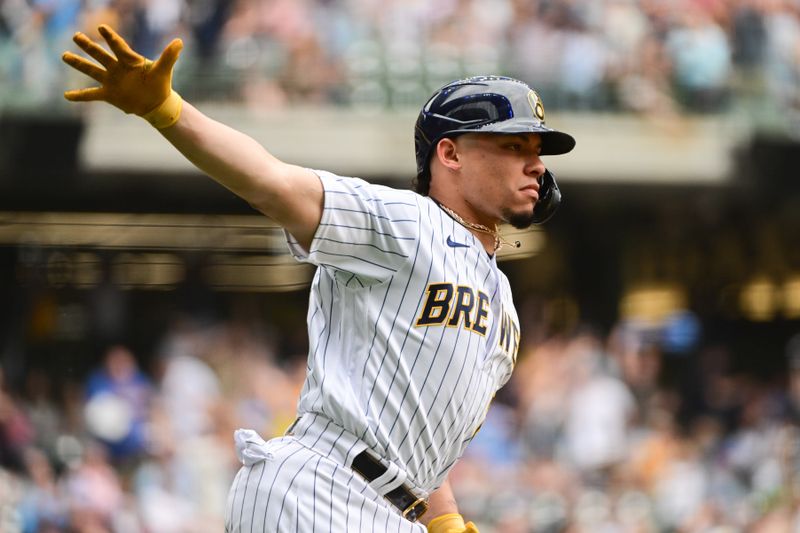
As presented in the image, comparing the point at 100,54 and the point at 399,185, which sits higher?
the point at 100,54

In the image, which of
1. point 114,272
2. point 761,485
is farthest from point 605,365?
point 114,272

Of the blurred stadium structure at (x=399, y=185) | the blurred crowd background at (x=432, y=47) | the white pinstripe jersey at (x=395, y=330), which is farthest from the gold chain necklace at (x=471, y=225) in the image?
the blurred crowd background at (x=432, y=47)

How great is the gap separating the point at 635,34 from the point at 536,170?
854cm

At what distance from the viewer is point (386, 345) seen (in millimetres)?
3328

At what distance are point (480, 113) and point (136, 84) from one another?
0.99m

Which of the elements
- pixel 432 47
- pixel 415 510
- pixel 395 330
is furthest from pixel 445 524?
pixel 432 47

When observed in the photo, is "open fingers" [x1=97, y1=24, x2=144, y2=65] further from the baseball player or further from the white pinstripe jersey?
the white pinstripe jersey

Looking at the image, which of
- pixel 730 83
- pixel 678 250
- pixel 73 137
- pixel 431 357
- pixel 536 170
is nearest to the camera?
pixel 431 357

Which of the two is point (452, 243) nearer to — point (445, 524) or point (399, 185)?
point (445, 524)

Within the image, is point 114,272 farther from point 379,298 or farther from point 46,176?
point 379,298

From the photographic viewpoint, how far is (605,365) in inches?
428

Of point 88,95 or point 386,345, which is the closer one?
point 88,95

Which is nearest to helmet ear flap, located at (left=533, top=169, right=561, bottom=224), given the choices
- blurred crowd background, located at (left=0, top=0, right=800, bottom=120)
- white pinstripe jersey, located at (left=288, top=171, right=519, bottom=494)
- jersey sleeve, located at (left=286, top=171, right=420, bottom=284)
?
white pinstripe jersey, located at (left=288, top=171, right=519, bottom=494)

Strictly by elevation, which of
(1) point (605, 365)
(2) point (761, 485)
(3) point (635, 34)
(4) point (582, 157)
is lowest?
(2) point (761, 485)
